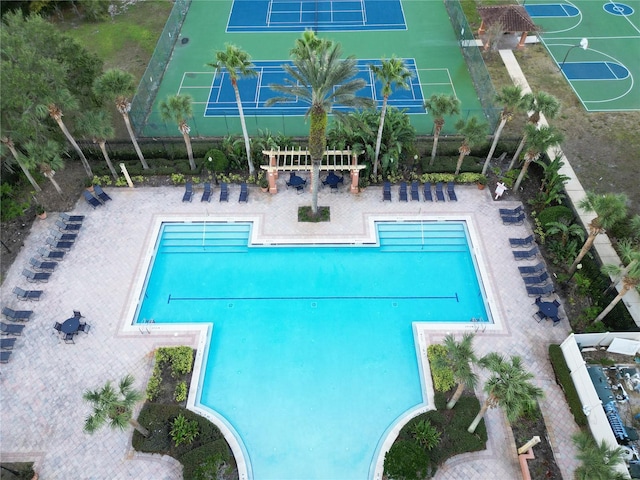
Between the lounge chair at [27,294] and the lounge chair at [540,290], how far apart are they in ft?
84.7

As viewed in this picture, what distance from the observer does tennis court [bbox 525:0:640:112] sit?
34.1 m

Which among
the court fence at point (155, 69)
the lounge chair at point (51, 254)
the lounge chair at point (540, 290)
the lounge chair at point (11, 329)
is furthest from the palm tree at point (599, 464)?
the court fence at point (155, 69)

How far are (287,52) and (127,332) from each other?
2887 cm

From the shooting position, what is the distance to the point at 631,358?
1923 cm

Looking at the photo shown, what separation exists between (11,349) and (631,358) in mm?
29021

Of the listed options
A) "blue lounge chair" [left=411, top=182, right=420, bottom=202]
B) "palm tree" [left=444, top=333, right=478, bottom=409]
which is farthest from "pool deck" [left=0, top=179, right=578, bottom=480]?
"palm tree" [left=444, top=333, right=478, bottom=409]

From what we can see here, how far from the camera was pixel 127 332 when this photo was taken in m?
21.2

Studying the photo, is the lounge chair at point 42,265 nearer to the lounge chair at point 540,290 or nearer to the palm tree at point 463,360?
the palm tree at point 463,360

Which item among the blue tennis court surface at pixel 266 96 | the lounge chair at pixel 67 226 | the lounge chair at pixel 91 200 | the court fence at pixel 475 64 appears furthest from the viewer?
the blue tennis court surface at pixel 266 96

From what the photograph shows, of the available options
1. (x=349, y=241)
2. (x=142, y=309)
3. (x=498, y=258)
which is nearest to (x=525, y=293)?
(x=498, y=258)

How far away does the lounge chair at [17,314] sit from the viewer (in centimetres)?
2153

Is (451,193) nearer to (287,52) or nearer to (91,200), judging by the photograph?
(287,52)

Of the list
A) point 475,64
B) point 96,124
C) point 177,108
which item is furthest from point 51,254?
point 475,64

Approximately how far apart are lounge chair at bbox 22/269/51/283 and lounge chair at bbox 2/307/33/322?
1.91 meters
